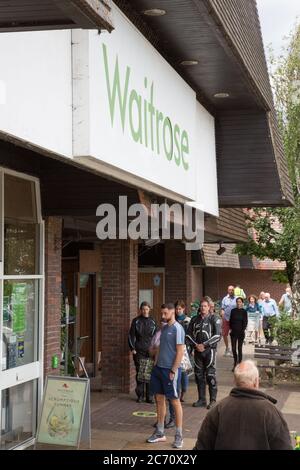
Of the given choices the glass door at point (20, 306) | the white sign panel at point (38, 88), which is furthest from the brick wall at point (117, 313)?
the white sign panel at point (38, 88)

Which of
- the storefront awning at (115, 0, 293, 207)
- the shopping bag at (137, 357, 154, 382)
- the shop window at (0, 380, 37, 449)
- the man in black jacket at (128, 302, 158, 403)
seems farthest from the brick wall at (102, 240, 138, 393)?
the shop window at (0, 380, 37, 449)

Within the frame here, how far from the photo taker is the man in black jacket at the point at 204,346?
453 inches

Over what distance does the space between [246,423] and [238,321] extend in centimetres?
1176

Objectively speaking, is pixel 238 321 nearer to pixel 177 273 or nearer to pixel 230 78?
pixel 177 273

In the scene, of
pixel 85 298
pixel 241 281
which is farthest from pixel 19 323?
pixel 241 281

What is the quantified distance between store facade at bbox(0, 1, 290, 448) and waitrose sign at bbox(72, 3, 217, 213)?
0.05 ft

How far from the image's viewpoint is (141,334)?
1196cm

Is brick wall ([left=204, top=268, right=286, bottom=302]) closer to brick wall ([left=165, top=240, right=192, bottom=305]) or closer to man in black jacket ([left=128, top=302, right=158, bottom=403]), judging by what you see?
brick wall ([left=165, top=240, right=192, bottom=305])

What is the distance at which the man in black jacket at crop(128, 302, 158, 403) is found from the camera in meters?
11.9

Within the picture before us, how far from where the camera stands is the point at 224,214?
14.2 m

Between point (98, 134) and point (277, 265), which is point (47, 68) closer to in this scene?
point (98, 134)

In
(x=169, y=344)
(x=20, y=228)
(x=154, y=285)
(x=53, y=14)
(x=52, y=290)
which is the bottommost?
(x=169, y=344)

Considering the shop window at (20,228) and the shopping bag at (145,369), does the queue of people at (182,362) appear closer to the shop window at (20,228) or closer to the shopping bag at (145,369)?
the shopping bag at (145,369)
